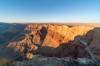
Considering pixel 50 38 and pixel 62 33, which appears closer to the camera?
pixel 62 33

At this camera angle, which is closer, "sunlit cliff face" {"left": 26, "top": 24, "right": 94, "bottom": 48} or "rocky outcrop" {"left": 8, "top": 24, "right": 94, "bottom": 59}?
"rocky outcrop" {"left": 8, "top": 24, "right": 94, "bottom": 59}

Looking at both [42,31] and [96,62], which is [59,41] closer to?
[42,31]

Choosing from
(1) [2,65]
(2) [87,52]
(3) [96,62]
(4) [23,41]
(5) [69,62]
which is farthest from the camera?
(4) [23,41]

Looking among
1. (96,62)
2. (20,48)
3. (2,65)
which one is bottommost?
(20,48)

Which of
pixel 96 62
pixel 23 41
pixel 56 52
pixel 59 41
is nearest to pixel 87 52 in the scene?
pixel 96 62

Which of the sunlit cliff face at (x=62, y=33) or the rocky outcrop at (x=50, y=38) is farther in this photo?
the sunlit cliff face at (x=62, y=33)

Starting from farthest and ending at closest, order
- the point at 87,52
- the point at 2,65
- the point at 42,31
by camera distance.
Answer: the point at 42,31, the point at 87,52, the point at 2,65

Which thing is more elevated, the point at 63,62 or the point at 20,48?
the point at 63,62

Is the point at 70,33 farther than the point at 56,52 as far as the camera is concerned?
Yes

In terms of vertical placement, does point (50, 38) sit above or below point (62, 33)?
below

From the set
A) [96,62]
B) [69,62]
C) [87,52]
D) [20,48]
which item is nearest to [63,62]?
[69,62]
